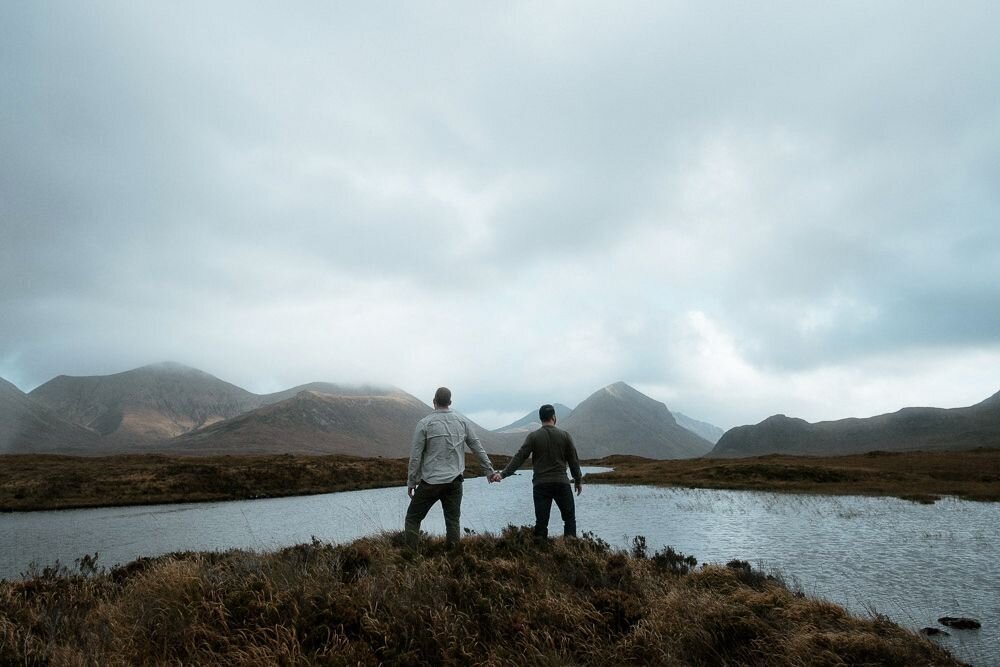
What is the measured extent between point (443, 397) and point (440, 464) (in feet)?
4.43

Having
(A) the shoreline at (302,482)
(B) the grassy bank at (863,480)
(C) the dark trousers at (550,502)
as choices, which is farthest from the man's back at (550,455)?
(B) the grassy bank at (863,480)

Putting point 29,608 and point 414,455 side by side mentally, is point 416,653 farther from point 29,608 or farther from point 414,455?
point 29,608

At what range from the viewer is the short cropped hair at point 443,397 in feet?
36.8

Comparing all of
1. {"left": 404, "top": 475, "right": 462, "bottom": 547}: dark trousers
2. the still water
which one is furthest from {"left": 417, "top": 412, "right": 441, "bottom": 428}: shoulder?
the still water

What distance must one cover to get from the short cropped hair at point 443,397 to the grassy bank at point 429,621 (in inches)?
119

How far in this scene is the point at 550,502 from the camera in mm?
12742

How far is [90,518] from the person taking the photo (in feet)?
110

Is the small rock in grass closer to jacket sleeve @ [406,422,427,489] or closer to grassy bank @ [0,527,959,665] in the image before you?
grassy bank @ [0,527,959,665]

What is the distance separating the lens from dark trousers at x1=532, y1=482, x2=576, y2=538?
41.3 ft

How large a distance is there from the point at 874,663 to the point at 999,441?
233962 millimetres

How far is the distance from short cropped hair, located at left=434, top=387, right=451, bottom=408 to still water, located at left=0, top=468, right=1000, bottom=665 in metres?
8.19

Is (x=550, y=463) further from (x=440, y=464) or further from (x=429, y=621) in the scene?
(x=429, y=621)

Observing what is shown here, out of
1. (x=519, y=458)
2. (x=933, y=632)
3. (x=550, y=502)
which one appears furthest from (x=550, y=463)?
(x=933, y=632)

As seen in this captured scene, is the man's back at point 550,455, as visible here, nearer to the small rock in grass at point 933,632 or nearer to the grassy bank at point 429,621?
the grassy bank at point 429,621
